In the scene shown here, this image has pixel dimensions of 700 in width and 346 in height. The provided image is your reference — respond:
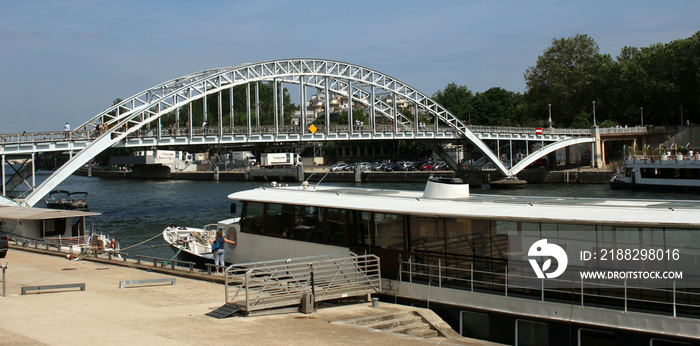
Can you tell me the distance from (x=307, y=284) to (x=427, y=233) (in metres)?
2.39

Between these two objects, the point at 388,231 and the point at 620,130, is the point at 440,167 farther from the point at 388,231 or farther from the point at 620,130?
the point at 388,231

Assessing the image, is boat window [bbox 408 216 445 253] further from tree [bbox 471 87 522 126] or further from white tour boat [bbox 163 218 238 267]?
tree [bbox 471 87 522 126]

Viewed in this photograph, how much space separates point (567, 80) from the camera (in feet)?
272

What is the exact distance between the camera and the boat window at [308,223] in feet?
45.2

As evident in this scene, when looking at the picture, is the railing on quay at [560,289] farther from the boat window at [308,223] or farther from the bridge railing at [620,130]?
the bridge railing at [620,130]

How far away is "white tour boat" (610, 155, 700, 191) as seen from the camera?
4844 cm

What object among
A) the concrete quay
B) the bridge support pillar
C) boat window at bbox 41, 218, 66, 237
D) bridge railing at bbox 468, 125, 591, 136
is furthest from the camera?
the bridge support pillar

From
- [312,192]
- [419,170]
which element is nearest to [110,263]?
[312,192]

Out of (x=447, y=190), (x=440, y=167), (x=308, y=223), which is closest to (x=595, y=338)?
(x=447, y=190)

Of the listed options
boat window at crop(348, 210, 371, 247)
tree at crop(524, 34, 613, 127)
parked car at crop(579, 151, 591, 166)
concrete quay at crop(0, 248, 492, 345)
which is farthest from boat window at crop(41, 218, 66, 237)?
tree at crop(524, 34, 613, 127)

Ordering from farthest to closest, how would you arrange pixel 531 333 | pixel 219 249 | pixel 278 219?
pixel 219 249 < pixel 278 219 < pixel 531 333

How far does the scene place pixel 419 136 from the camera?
60.6 m

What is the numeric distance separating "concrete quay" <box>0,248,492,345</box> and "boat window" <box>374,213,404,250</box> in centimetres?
117

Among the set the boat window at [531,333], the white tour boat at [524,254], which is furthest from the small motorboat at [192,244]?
the boat window at [531,333]
